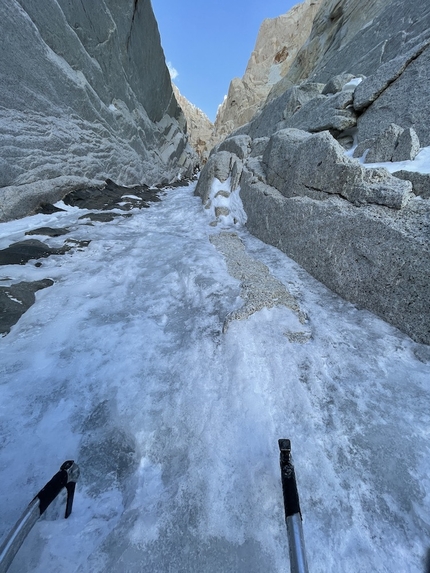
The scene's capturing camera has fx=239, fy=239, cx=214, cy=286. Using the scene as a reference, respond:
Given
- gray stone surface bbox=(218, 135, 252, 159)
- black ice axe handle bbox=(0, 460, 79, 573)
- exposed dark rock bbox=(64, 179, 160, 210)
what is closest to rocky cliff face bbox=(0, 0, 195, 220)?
exposed dark rock bbox=(64, 179, 160, 210)

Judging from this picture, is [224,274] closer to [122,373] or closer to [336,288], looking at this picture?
[336,288]

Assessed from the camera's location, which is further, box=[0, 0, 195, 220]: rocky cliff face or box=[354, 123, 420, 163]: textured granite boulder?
box=[0, 0, 195, 220]: rocky cliff face

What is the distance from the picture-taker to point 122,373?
9.55 feet

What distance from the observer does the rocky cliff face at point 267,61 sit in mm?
48656

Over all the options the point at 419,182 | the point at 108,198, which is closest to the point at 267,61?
the point at 108,198

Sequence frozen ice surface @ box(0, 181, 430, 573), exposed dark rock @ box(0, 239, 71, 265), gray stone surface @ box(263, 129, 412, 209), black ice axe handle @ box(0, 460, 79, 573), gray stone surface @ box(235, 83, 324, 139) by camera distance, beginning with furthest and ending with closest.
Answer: gray stone surface @ box(235, 83, 324, 139)
exposed dark rock @ box(0, 239, 71, 265)
gray stone surface @ box(263, 129, 412, 209)
frozen ice surface @ box(0, 181, 430, 573)
black ice axe handle @ box(0, 460, 79, 573)

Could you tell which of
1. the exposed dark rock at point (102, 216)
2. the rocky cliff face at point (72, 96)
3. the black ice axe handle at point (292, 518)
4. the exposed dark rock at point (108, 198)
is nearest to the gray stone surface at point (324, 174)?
the black ice axe handle at point (292, 518)

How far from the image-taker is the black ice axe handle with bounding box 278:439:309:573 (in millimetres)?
1077

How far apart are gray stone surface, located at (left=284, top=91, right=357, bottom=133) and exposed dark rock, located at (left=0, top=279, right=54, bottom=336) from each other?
32.8 ft

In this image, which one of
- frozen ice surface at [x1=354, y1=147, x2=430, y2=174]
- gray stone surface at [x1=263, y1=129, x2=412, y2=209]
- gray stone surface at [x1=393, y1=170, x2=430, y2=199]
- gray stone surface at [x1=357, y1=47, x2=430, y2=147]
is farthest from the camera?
gray stone surface at [x1=357, y1=47, x2=430, y2=147]

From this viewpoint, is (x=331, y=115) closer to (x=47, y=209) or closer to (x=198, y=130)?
(x=47, y=209)

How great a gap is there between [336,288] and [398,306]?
107cm

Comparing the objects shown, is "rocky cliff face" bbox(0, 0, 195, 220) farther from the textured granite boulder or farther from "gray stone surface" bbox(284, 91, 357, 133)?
the textured granite boulder

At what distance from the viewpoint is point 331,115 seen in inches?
341
